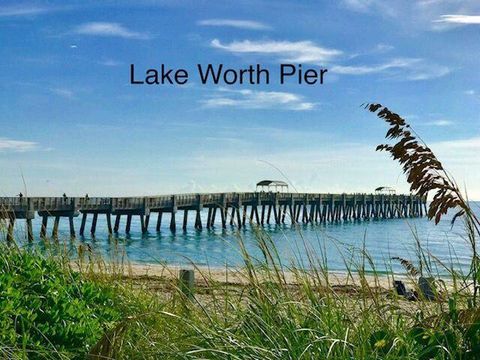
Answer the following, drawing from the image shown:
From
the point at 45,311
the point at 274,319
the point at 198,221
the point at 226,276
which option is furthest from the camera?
the point at 198,221

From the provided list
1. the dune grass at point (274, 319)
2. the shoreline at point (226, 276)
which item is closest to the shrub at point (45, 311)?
the dune grass at point (274, 319)

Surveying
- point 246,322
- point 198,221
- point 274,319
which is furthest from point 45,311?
point 198,221

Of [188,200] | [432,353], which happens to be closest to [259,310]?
[432,353]

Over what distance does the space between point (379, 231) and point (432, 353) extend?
73.0 m

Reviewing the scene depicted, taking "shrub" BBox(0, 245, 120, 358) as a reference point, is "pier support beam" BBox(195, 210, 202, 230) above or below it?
below

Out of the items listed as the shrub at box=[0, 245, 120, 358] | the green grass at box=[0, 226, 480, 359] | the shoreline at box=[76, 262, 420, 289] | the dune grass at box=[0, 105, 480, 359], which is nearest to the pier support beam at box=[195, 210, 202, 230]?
the shoreline at box=[76, 262, 420, 289]

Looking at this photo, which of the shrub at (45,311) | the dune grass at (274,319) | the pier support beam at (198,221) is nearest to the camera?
the dune grass at (274,319)

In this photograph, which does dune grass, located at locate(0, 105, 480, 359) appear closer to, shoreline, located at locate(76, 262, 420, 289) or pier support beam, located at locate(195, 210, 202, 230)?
shoreline, located at locate(76, 262, 420, 289)

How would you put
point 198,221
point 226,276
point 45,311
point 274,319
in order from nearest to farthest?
point 274,319
point 45,311
point 226,276
point 198,221

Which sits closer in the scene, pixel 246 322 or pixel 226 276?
pixel 246 322

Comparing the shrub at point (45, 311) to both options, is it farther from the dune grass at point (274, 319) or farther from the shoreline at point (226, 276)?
the shoreline at point (226, 276)

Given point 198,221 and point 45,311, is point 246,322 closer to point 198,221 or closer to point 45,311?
point 45,311

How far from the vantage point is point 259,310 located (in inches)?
157

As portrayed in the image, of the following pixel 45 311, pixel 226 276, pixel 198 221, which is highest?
pixel 226 276
